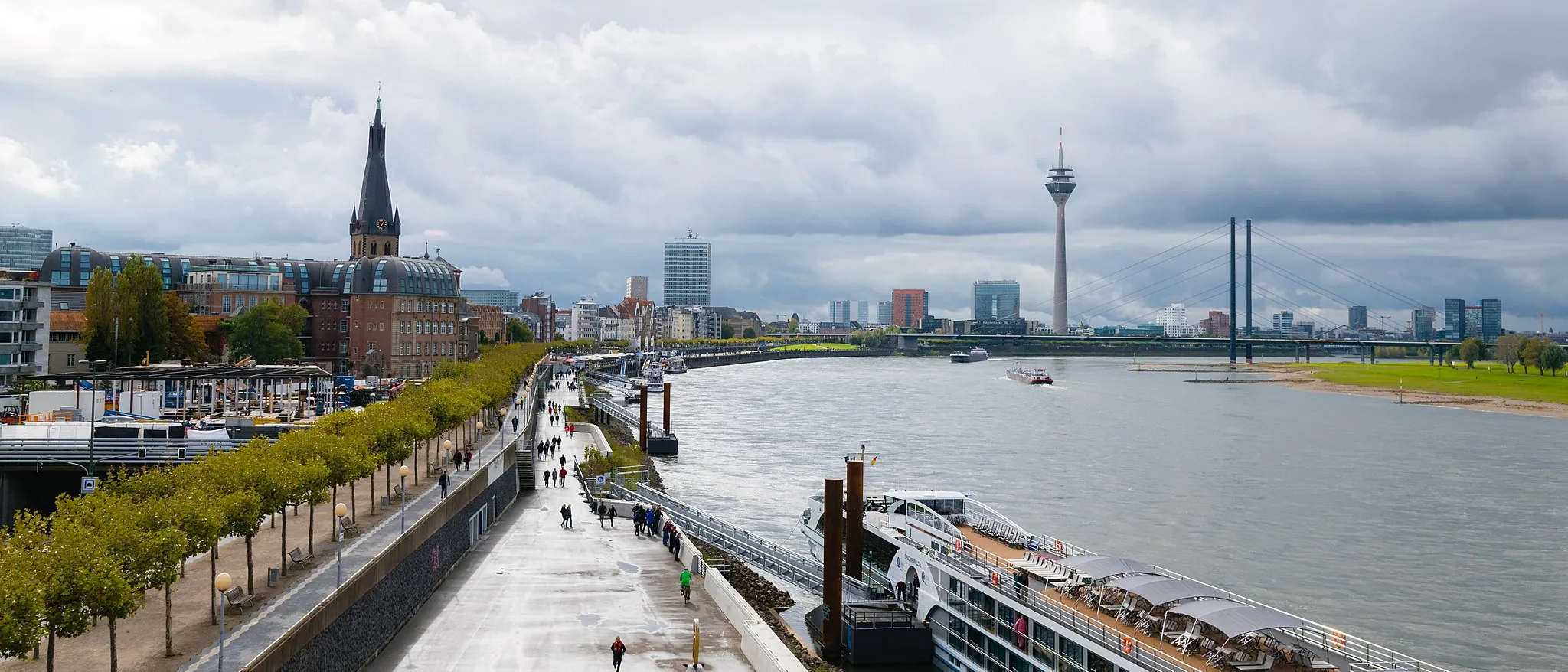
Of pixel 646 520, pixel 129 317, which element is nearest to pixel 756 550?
pixel 646 520

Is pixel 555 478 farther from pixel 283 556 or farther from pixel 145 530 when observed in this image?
pixel 145 530

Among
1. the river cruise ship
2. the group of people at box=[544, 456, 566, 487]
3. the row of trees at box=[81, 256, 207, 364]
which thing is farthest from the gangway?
the row of trees at box=[81, 256, 207, 364]

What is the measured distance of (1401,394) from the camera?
118m

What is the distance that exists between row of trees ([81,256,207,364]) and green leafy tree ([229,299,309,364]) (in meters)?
10.4

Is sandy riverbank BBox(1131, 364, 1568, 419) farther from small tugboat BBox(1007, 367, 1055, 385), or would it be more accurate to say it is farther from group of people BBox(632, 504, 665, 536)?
group of people BBox(632, 504, 665, 536)

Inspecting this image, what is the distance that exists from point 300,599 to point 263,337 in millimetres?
71750

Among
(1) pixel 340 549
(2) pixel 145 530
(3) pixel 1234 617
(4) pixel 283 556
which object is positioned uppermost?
(2) pixel 145 530

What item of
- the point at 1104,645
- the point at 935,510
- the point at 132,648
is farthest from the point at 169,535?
the point at 935,510

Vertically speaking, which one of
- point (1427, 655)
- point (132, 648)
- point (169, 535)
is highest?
point (169, 535)

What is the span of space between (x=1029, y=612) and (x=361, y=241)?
106493 millimetres

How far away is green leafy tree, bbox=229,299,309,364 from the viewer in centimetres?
8450

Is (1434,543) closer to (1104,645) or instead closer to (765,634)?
(1104,645)

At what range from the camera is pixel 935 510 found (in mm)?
31516

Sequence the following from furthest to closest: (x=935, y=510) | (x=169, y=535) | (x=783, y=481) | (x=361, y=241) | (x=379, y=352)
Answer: (x=361, y=241) < (x=379, y=352) < (x=783, y=481) < (x=935, y=510) < (x=169, y=535)
